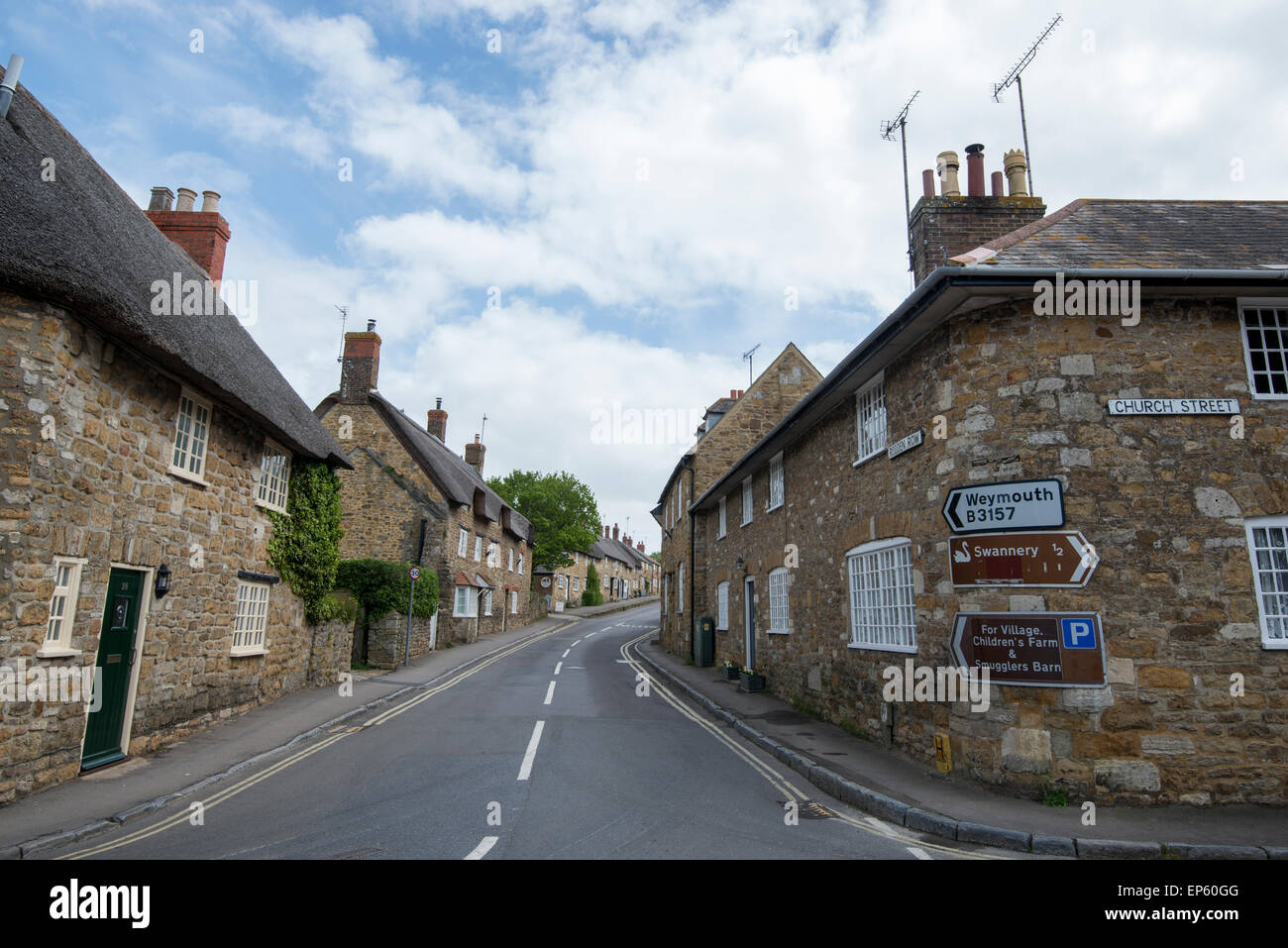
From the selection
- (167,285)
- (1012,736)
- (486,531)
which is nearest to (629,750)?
(1012,736)

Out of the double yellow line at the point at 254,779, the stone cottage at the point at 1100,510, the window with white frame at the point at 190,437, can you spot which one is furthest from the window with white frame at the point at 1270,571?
the window with white frame at the point at 190,437

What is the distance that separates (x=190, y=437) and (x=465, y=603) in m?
17.9

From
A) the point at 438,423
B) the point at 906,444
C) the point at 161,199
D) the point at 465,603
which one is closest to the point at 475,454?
the point at 438,423

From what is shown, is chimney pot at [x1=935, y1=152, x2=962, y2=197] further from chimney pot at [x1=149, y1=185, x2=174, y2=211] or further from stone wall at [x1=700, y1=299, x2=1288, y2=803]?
chimney pot at [x1=149, y1=185, x2=174, y2=211]

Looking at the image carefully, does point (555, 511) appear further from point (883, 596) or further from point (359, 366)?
point (883, 596)

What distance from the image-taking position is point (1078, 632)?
6.94 m

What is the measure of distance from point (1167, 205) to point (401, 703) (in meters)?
15.8

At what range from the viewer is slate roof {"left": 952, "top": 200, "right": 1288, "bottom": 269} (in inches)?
305

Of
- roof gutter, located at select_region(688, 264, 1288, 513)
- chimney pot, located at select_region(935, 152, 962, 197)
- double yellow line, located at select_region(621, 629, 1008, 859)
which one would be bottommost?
double yellow line, located at select_region(621, 629, 1008, 859)

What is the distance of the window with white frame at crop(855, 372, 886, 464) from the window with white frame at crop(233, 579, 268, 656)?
1046 centimetres

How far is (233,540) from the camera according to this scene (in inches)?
437

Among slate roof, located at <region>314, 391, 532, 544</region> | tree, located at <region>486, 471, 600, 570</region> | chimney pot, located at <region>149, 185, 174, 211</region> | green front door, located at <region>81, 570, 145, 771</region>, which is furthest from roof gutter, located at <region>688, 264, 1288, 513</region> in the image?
tree, located at <region>486, 471, 600, 570</region>

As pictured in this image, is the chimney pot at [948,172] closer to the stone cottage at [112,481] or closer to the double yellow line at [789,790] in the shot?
the double yellow line at [789,790]
